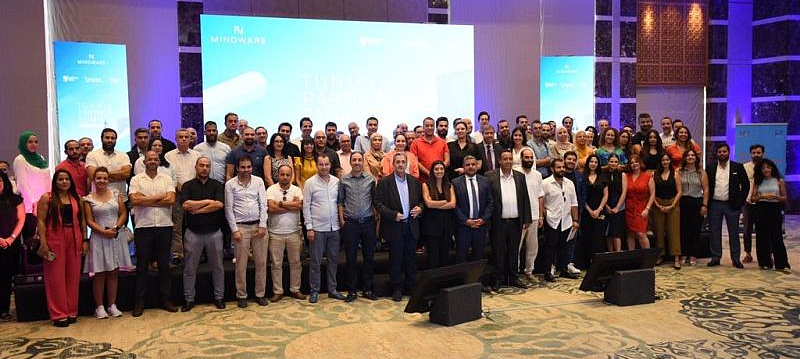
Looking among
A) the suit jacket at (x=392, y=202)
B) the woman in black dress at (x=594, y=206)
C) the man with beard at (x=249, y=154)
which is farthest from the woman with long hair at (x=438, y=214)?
the woman in black dress at (x=594, y=206)

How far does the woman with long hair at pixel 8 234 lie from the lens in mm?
6027

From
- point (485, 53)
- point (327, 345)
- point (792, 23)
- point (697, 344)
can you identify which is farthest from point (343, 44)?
point (792, 23)

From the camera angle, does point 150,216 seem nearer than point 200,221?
Yes

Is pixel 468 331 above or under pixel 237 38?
under

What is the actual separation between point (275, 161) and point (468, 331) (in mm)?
2810

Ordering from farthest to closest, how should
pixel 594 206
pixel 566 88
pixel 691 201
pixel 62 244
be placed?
pixel 566 88
pixel 691 201
pixel 594 206
pixel 62 244

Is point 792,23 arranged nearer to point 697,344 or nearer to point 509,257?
point 509,257

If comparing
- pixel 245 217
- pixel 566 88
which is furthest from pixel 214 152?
pixel 566 88

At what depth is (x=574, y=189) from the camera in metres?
7.54

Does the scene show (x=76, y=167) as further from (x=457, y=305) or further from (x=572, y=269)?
(x=572, y=269)

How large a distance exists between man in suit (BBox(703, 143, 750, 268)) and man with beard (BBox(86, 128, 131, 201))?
21.8 ft

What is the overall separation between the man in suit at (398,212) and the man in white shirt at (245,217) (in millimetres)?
1147

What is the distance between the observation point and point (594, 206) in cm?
778

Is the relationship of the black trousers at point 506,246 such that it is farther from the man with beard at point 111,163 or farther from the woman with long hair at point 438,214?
the man with beard at point 111,163
